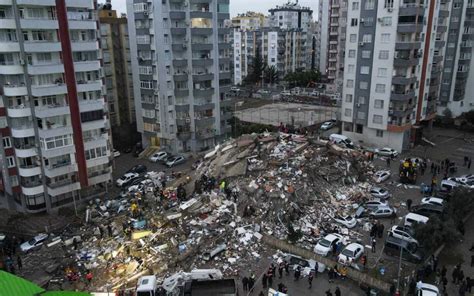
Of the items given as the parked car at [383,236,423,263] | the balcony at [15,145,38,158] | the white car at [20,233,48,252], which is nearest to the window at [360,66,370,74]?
the parked car at [383,236,423,263]

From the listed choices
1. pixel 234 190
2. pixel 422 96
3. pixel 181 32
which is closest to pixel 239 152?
pixel 234 190

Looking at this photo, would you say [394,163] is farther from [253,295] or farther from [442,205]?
[253,295]

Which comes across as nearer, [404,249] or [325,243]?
[404,249]

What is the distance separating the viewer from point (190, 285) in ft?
85.8

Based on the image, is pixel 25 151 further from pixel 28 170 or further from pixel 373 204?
pixel 373 204

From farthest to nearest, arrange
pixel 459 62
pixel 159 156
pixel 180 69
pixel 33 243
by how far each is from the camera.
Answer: pixel 459 62, pixel 159 156, pixel 180 69, pixel 33 243

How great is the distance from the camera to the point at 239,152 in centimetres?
4516

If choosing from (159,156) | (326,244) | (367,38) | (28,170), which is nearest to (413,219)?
(326,244)

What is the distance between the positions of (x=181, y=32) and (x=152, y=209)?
85.4 feet

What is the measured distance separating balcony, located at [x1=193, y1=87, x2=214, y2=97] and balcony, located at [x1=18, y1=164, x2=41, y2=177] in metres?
24.3

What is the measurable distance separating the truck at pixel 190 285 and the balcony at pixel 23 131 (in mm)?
19265

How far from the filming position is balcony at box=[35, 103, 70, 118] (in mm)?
37250

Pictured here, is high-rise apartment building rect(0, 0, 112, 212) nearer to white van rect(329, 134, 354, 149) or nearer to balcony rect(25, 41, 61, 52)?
balcony rect(25, 41, 61, 52)

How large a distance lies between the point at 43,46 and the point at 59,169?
1174 cm
